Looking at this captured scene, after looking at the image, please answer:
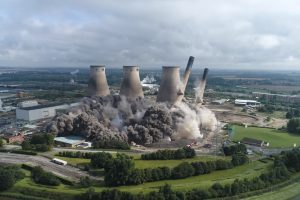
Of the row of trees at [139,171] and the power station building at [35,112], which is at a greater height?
the power station building at [35,112]

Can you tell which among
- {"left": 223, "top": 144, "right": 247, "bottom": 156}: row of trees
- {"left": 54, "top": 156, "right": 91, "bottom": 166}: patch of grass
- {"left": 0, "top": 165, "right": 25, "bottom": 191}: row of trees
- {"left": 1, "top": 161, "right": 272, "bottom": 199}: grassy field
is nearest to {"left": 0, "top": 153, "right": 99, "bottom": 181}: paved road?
{"left": 54, "top": 156, "right": 91, "bottom": 166}: patch of grass

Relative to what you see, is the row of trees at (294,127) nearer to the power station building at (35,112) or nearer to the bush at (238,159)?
the bush at (238,159)

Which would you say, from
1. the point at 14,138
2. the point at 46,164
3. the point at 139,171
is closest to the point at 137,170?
the point at 139,171

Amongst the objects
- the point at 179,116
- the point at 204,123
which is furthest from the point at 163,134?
the point at 204,123

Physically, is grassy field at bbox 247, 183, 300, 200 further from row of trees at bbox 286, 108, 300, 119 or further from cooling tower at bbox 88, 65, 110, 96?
row of trees at bbox 286, 108, 300, 119

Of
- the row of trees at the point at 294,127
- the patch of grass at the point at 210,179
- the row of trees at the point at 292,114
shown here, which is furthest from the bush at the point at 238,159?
the row of trees at the point at 292,114

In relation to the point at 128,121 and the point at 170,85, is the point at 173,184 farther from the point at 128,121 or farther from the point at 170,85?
the point at 170,85

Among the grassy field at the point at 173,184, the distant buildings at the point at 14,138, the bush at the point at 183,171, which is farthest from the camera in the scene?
the distant buildings at the point at 14,138
